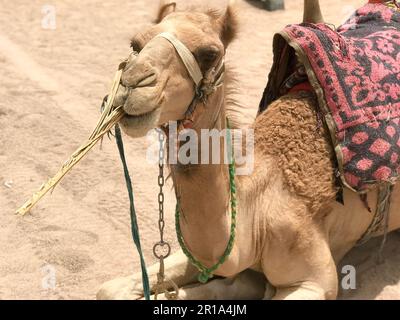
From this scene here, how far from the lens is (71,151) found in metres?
6.36

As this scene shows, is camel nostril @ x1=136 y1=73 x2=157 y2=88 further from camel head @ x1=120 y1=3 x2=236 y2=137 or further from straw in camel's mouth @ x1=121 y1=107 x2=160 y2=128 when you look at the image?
straw in camel's mouth @ x1=121 y1=107 x2=160 y2=128

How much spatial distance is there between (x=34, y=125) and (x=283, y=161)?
3.29 metres

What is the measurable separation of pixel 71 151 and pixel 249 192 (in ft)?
9.03

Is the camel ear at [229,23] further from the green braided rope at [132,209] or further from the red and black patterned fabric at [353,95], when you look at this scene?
the green braided rope at [132,209]

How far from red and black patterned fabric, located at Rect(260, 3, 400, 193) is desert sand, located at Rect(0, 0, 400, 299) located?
0.44 m

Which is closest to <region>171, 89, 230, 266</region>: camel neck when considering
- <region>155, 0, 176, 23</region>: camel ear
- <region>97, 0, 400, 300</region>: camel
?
<region>97, 0, 400, 300</region>: camel

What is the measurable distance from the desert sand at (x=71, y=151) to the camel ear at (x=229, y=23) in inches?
3.2

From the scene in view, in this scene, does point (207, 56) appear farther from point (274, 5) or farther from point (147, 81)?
point (274, 5)

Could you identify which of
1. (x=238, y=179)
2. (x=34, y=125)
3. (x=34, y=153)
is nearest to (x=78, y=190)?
(x=34, y=153)

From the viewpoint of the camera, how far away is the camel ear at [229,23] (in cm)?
365

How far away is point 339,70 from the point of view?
13.6 ft

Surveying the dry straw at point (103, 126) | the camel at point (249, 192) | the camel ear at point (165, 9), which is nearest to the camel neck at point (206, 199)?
the camel at point (249, 192)

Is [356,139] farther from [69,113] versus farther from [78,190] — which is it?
[69,113]

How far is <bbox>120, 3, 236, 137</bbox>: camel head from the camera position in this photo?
3.09m
